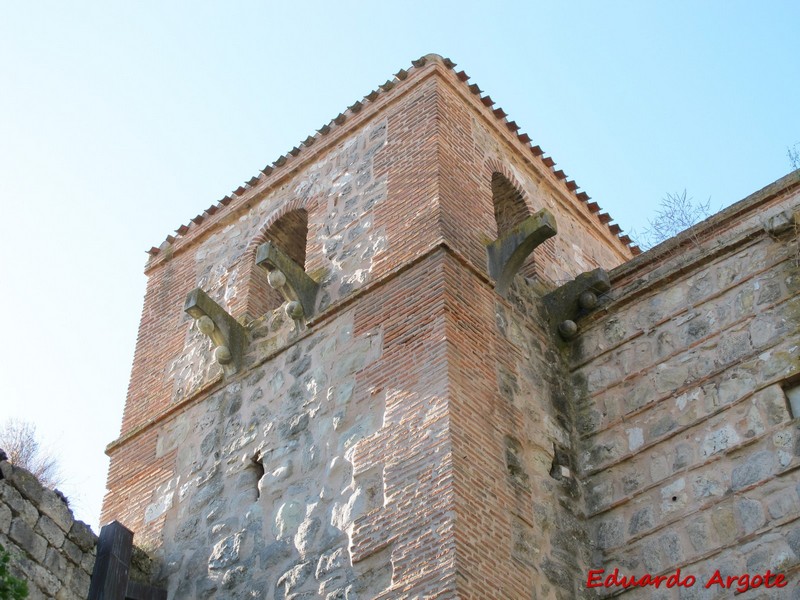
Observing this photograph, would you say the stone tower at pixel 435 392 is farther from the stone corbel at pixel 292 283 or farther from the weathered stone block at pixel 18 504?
the weathered stone block at pixel 18 504

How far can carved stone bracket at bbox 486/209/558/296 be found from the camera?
355 inches

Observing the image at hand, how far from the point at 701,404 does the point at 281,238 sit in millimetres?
4402

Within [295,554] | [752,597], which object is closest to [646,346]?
[752,597]

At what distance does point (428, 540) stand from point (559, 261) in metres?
4.18

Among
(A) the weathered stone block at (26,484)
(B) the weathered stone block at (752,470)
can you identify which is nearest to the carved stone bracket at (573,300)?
(B) the weathered stone block at (752,470)

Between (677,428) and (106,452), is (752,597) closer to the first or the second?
(677,428)

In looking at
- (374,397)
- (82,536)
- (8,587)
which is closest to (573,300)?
(374,397)

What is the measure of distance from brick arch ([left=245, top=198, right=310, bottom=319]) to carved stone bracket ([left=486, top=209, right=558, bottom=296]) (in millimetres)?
2158

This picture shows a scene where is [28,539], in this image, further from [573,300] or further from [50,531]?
[573,300]

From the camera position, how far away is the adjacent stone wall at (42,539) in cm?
737

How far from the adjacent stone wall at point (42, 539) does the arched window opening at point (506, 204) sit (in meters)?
4.61

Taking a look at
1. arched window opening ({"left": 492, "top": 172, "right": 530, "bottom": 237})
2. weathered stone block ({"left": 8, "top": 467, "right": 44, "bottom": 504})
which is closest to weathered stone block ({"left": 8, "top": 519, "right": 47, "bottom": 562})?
weathered stone block ({"left": 8, "top": 467, "right": 44, "bottom": 504})

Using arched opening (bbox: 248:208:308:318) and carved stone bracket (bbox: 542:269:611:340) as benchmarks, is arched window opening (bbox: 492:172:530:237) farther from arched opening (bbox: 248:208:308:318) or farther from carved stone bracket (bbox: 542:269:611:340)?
arched opening (bbox: 248:208:308:318)

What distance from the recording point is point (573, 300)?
9.65 m
